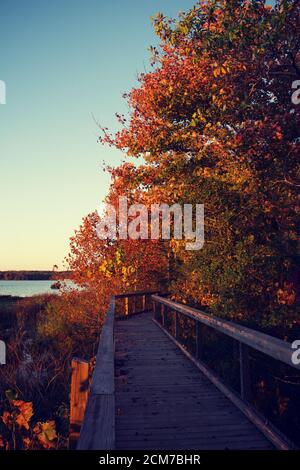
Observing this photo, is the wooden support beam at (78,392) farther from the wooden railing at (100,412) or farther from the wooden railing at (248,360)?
the wooden railing at (248,360)

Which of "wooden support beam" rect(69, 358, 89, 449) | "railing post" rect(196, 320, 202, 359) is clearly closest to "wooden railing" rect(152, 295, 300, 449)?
"railing post" rect(196, 320, 202, 359)

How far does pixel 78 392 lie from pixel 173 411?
128cm

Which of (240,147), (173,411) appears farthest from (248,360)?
(240,147)

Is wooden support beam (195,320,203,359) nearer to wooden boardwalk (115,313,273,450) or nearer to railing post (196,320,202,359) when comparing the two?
railing post (196,320,202,359)

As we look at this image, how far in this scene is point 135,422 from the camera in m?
4.84

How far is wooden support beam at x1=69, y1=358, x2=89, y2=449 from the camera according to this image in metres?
5.21

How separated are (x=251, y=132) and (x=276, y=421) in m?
7.40

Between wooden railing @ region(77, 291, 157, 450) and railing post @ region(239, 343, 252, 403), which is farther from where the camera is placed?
railing post @ region(239, 343, 252, 403)

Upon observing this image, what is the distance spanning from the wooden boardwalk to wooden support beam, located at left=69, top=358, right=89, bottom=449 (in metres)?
0.51

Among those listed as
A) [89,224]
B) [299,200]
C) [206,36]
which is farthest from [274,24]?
[89,224]

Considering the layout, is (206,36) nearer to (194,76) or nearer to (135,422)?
(194,76)

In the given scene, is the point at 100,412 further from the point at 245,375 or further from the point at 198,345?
the point at 198,345

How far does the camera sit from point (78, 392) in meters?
5.29

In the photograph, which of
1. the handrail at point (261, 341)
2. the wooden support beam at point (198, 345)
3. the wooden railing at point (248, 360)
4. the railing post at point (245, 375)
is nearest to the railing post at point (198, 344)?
the wooden support beam at point (198, 345)
